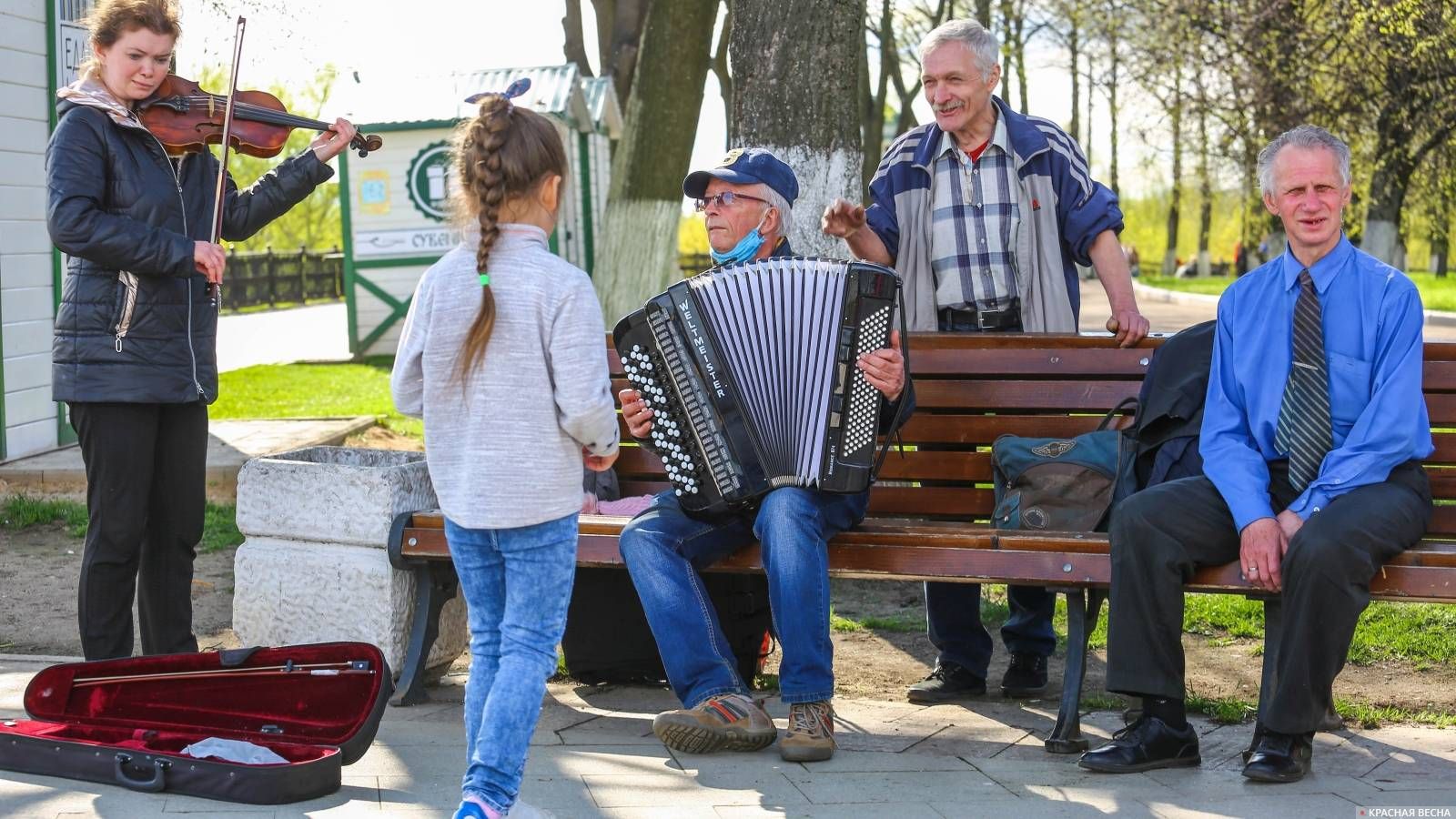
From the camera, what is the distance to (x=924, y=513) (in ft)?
17.3

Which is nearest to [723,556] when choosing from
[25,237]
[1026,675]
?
[1026,675]

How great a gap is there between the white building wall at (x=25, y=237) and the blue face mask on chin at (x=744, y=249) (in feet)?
19.3

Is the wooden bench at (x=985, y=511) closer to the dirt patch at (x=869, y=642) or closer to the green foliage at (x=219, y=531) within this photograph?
the dirt patch at (x=869, y=642)

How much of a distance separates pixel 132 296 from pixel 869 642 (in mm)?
2831

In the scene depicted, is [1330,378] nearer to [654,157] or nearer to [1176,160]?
[654,157]

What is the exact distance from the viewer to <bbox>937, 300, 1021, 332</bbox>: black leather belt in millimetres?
5348

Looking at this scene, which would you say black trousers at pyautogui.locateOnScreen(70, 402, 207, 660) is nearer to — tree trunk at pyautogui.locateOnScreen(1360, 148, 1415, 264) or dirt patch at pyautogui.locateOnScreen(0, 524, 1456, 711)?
dirt patch at pyautogui.locateOnScreen(0, 524, 1456, 711)

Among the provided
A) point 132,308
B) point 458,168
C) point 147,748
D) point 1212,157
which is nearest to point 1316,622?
point 458,168

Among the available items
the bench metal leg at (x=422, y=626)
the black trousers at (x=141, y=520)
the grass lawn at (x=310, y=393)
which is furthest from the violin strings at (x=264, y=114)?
the grass lawn at (x=310, y=393)

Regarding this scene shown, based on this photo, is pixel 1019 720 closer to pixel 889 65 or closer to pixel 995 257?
pixel 995 257

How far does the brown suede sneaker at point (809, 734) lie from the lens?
4.23 meters

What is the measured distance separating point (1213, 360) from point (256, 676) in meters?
2.70

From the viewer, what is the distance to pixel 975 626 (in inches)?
200

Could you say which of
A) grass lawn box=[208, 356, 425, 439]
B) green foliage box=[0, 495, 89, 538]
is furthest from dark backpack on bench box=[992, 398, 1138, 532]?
grass lawn box=[208, 356, 425, 439]
